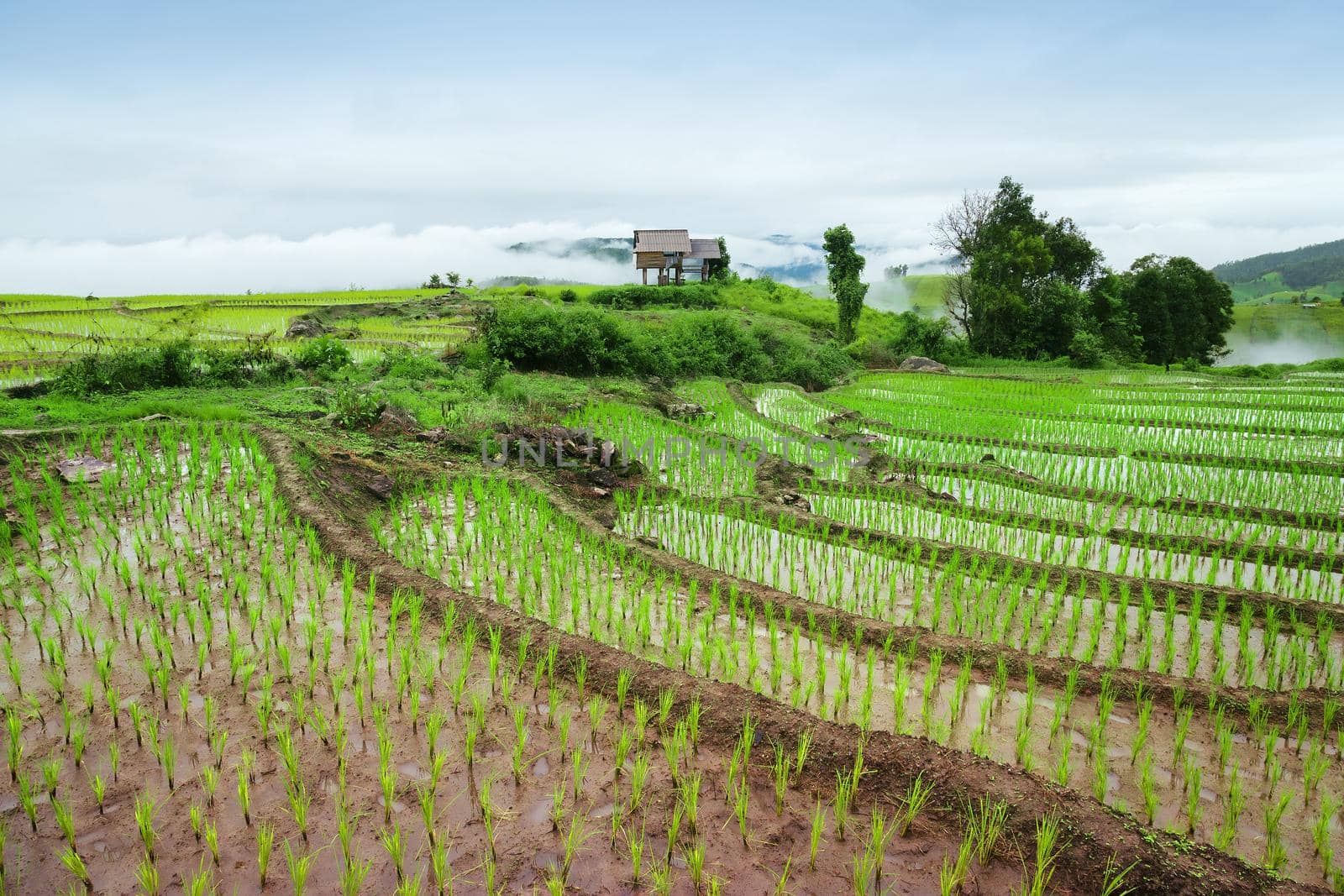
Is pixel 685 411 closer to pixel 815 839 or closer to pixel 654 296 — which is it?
pixel 815 839

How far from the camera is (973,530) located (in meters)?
6.41

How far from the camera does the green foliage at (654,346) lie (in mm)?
14492

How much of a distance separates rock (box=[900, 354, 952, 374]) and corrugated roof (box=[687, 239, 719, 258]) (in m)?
13.3

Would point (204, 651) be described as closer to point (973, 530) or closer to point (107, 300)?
point (973, 530)

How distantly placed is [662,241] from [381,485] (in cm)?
2867

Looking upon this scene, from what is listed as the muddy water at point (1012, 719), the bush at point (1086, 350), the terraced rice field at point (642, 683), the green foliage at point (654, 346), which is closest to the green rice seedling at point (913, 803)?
the terraced rice field at point (642, 683)

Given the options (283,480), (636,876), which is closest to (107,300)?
(283,480)

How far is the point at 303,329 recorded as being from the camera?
17359 millimetres


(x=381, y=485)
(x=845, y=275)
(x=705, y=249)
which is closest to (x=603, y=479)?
(x=381, y=485)

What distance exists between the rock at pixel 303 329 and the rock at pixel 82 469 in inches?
439

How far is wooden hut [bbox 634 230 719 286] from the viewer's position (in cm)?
3306

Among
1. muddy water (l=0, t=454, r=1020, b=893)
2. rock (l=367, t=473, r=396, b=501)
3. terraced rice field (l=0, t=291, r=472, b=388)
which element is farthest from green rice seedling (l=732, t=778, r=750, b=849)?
terraced rice field (l=0, t=291, r=472, b=388)

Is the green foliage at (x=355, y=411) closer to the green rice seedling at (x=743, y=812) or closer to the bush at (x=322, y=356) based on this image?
the bush at (x=322, y=356)

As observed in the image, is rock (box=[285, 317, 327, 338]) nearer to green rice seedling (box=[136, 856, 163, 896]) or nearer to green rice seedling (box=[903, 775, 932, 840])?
green rice seedling (box=[136, 856, 163, 896])
